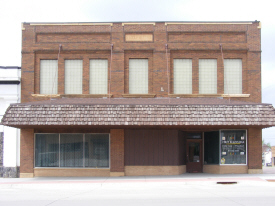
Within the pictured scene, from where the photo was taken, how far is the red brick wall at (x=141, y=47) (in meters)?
22.8

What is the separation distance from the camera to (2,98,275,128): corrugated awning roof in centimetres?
1948

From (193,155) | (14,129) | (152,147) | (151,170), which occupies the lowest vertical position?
(151,170)

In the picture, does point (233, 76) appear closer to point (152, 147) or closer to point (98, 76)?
point (152, 147)

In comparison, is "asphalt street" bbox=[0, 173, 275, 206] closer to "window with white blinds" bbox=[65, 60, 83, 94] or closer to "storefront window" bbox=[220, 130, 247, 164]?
"storefront window" bbox=[220, 130, 247, 164]

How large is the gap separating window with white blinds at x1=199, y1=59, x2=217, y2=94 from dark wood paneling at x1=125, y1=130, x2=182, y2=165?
10.0 ft

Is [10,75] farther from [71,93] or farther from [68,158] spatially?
[68,158]

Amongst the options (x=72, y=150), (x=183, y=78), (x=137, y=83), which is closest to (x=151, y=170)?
(x=72, y=150)

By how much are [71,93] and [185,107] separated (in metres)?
7.02

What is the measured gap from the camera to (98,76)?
23031 mm

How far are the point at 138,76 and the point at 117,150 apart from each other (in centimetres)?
438

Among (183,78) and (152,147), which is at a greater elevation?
(183,78)

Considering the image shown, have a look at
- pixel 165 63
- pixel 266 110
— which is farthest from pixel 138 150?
pixel 266 110

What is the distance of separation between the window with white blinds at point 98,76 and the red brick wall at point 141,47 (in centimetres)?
30

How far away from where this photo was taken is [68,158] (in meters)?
22.4
